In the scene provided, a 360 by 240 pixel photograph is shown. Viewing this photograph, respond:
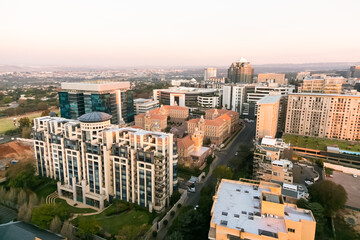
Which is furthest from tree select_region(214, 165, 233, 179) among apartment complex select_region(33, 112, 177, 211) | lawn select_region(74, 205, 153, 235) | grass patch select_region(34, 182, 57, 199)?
grass patch select_region(34, 182, 57, 199)

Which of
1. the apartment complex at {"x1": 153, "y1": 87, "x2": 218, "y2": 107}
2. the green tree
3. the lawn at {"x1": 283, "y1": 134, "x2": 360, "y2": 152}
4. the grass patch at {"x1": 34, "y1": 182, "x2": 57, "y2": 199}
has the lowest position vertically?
the grass patch at {"x1": 34, "y1": 182, "x2": 57, "y2": 199}

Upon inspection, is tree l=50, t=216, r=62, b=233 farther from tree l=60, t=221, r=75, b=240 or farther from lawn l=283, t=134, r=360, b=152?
lawn l=283, t=134, r=360, b=152

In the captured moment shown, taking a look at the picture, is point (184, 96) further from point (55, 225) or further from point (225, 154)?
point (55, 225)

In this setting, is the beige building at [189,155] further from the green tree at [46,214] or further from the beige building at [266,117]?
the green tree at [46,214]

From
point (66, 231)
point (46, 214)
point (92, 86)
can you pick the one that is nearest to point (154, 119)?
point (92, 86)

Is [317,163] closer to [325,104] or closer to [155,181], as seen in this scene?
[325,104]

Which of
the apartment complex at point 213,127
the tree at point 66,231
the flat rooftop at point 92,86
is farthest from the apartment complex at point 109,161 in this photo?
the flat rooftop at point 92,86
